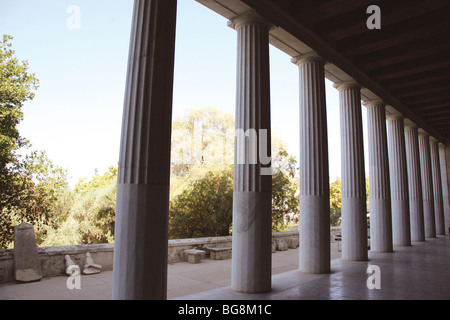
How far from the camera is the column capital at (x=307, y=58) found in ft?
48.2

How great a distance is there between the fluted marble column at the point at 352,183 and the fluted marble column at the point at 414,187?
13.9 metres

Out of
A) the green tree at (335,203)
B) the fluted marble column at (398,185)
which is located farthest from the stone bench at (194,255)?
the green tree at (335,203)

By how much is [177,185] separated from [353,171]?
73.2 feet

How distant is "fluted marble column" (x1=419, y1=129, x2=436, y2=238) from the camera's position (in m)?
31.1

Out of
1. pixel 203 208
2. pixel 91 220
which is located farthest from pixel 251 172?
pixel 91 220

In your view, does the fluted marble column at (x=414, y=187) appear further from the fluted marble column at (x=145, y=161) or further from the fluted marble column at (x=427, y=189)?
the fluted marble column at (x=145, y=161)

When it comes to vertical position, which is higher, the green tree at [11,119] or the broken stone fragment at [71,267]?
the green tree at [11,119]

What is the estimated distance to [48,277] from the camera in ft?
40.1

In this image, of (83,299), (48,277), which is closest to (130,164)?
(83,299)

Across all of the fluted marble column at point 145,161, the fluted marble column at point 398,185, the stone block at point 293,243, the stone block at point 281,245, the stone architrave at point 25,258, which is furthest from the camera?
the stone block at point 293,243

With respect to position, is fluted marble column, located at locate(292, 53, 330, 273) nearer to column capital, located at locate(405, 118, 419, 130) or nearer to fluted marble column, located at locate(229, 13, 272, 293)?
fluted marble column, located at locate(229, 13, 272, 293)

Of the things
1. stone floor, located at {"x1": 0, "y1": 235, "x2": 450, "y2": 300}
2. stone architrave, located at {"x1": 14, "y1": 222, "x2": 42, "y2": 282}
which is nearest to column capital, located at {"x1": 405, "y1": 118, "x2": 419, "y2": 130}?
stone floor, located at {"x1": 0, "y1": 235, "x2": 450, "y2": 300}

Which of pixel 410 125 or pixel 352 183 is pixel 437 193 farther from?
pixel 352 183

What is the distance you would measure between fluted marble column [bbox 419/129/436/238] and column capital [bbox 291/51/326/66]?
883 inches
